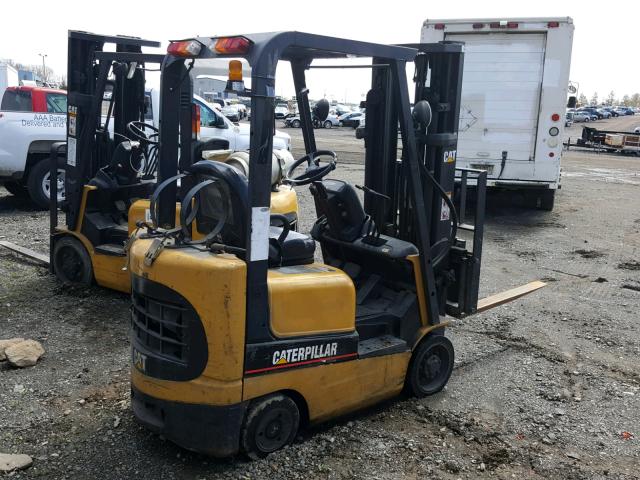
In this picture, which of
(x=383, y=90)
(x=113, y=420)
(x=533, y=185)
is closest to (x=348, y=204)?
(x=383, y=90)

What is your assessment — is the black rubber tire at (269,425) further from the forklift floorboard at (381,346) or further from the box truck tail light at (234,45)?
the box truck tail light at (234,45)

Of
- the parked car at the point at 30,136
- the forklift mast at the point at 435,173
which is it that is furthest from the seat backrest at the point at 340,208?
the parked car at the point at 30,136

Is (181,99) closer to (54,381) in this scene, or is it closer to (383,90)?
(383,90)

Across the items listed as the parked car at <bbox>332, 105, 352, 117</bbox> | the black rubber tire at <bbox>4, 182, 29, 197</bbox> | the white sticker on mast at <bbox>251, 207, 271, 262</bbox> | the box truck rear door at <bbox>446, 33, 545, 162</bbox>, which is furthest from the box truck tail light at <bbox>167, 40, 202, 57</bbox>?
the parked car at <bbox>332, 105, 352, 117</bbox>

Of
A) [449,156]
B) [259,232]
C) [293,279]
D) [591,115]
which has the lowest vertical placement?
[293,279]

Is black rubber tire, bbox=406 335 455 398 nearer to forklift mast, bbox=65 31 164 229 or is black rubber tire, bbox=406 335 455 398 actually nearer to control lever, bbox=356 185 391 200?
control lever, bbox=356 185 391 200

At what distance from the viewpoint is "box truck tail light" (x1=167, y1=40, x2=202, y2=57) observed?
3857 millimetres

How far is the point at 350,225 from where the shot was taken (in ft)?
16.1

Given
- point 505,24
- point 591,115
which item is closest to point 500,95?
point 505,24

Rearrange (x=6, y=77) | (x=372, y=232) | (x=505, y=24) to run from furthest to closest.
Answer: (x=6, y=77) → (x=505, y=24) → (x=372, y=232)

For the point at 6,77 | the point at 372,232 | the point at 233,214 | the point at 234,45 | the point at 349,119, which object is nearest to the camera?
the point at 234,45

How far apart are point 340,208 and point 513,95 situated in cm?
815

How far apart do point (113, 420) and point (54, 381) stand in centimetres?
86

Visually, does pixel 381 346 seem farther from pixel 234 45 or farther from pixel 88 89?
pixel 88 89
